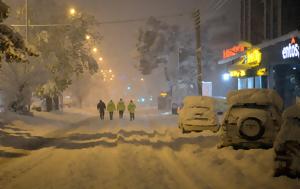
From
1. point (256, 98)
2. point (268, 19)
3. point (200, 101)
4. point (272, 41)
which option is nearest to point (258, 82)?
point (268, 19)

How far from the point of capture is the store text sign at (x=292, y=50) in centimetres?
2413

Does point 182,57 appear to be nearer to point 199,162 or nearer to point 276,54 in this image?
point 276,54

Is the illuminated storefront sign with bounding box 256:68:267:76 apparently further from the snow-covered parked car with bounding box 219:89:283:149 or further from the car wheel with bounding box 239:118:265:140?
the car wheel with bounding box 239:118:265:140

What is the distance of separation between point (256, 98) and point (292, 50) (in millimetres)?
11999

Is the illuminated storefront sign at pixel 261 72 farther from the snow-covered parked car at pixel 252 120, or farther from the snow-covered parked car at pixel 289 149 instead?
the snow-covered parked car at pixel 289 149

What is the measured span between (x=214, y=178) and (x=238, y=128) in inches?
139

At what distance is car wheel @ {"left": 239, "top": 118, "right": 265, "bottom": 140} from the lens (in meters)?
13.1

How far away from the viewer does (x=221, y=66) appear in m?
67.6

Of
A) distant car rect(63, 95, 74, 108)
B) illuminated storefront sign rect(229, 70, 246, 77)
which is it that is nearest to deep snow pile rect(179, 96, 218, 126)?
illuminated storefront sign rect(229, 70, 246, 77)

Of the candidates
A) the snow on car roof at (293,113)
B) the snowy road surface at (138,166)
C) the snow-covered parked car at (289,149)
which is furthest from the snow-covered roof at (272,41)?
the snow-covered parked car at (289,149)

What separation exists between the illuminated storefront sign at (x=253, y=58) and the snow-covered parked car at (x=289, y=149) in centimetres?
2319

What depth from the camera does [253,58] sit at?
33219mm

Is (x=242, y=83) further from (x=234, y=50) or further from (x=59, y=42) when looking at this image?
(x=59, y=42)

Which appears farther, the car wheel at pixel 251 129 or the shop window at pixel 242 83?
the shop window at pixel 242 83
